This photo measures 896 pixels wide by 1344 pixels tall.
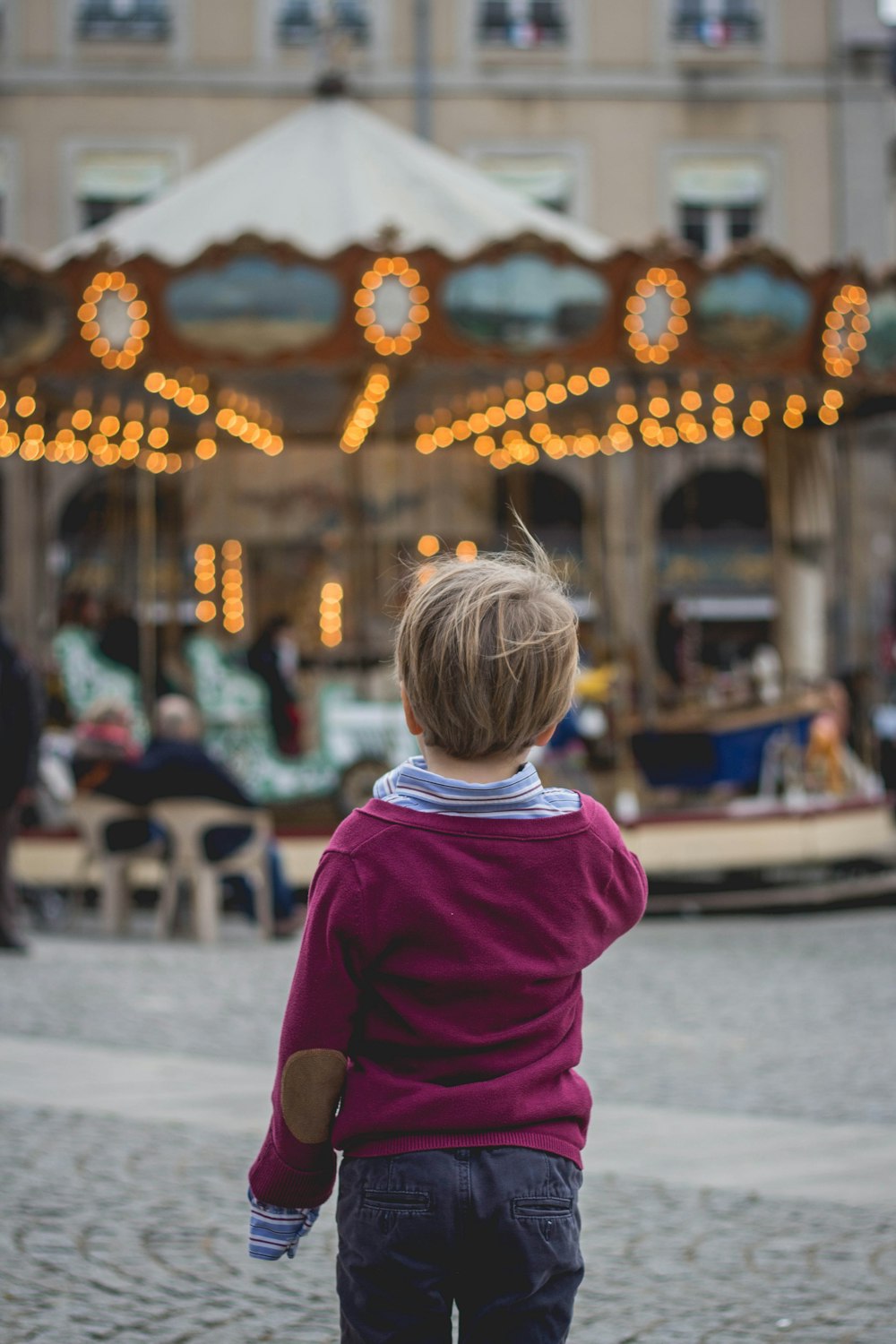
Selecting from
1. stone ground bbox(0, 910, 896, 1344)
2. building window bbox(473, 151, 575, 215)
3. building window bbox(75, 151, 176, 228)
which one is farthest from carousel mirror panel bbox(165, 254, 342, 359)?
building window bbox(473, 151, 575, 215)

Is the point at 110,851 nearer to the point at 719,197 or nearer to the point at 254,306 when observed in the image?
the point at 254,306

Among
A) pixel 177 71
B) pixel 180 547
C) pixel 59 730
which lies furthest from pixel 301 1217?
pixel 177 71

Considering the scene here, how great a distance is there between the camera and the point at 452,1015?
208 centimetres

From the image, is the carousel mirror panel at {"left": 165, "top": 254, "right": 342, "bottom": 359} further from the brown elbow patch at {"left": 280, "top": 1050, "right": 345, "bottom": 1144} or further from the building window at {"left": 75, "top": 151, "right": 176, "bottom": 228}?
the building window at {"left": 75, "top": 151, "right": 176, "bottom": 228}

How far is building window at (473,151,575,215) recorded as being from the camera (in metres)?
24.8

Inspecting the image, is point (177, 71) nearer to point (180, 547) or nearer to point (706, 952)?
point (180, 547)

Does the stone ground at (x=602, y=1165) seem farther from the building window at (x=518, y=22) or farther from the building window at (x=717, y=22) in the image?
the building window at (x=717, y=22)

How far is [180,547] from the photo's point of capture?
16812 mm

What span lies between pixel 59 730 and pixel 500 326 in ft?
15.9

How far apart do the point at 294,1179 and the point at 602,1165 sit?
2.77 metres

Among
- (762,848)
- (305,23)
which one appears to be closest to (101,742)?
(762,848)

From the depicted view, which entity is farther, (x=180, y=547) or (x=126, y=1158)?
(x=180, y=547)

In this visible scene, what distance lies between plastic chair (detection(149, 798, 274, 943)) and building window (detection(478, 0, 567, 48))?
57.3 ft

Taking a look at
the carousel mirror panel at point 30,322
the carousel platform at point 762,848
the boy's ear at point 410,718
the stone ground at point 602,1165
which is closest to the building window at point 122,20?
the carousel mirror panel at point 30,322
